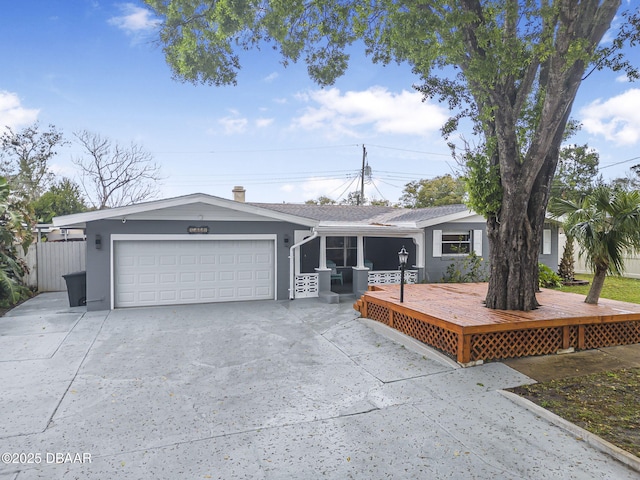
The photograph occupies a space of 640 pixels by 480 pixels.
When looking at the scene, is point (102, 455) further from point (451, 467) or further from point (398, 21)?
point (398, 21)

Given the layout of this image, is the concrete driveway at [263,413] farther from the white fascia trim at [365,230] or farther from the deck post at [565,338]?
the white fascia trim at [365,230]

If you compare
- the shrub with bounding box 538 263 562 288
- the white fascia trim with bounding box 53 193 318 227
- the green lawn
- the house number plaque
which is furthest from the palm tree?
the house number plaque

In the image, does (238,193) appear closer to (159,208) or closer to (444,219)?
(159,208)

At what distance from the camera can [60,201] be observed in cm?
2011

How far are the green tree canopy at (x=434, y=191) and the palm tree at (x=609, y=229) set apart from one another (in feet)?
66.6

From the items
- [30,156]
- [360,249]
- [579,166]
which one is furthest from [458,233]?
[30,156]

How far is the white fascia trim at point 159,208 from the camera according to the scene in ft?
27.7

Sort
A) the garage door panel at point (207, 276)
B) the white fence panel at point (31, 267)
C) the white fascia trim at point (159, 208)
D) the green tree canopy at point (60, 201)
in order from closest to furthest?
the white fascia trim at point (159, 208) < the garage door panel at point (207, 276) < the white fence panel at point (31, 267) < the green tree canopy at point (60, 201)

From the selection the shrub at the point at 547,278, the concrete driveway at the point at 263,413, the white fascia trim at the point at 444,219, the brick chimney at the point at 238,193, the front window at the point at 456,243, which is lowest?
the concrete driveway at the point at 263,413

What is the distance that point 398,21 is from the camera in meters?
5.51

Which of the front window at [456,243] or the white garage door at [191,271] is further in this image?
the front window at [456,243]

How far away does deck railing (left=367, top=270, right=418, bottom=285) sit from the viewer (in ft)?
37.1

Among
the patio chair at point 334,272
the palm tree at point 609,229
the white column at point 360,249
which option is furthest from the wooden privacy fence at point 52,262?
the palm tree at point 609,229

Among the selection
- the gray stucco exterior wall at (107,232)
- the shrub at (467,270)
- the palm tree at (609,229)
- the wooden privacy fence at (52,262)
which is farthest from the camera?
the shrub at (467,270)
